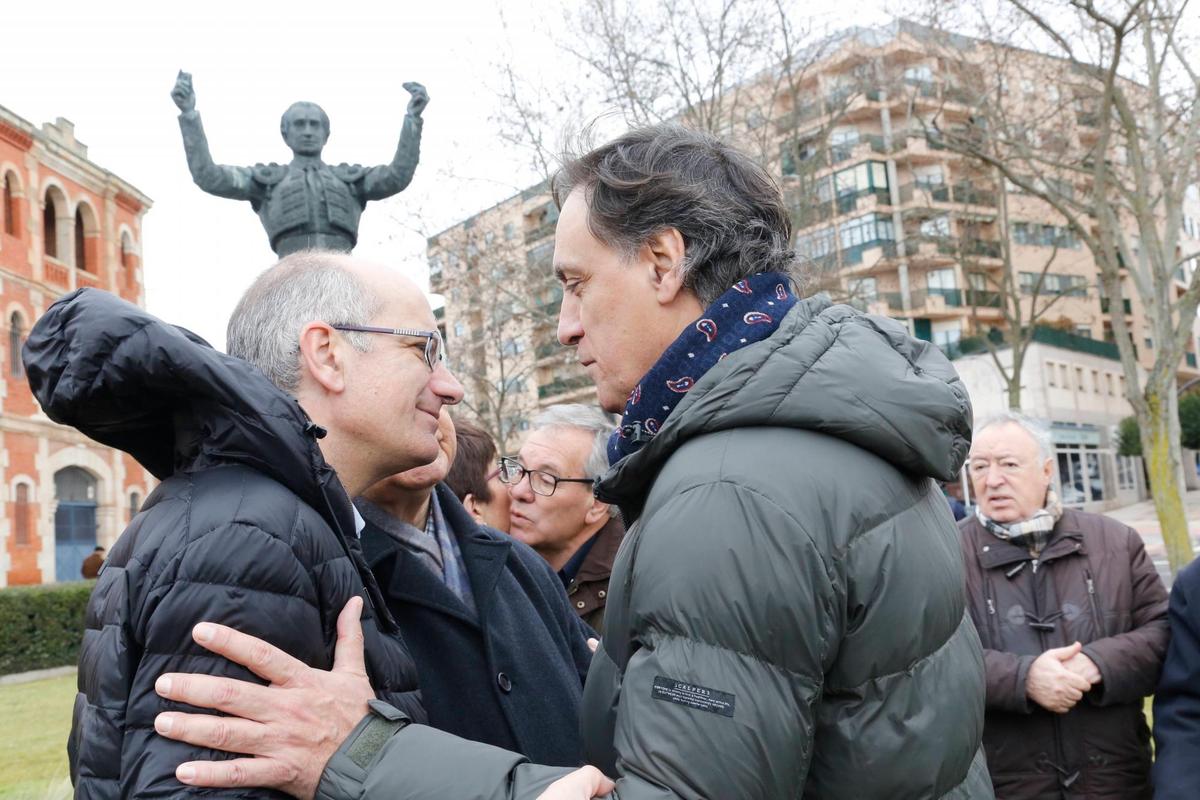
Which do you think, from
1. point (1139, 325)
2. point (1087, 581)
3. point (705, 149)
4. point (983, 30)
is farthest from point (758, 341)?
point (1139, 325)

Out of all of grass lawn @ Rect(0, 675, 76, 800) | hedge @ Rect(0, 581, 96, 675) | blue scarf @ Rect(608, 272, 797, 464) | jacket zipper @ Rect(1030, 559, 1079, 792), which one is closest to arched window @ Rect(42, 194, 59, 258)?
hedge @ Rect(0, 581, 96, 675)

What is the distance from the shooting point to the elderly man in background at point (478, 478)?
475cm

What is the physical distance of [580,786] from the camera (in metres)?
1.55

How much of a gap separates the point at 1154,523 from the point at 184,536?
117ft

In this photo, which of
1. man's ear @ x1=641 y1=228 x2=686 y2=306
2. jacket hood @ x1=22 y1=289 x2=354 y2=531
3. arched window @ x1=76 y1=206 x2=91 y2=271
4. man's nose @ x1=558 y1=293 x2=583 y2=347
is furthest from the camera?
arched window @ x1=76 y1=206 x2=91 y2=271

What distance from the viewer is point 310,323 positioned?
94.5 inches

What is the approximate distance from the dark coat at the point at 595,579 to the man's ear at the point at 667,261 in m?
2.66

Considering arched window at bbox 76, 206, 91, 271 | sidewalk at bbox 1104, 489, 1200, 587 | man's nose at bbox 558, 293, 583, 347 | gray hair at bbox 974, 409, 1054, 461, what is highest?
arched window at bbox 76, 206, 91, 271

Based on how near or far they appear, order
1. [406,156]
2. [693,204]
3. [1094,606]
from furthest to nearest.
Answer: [406,156]
[1094,606]
[693,204]

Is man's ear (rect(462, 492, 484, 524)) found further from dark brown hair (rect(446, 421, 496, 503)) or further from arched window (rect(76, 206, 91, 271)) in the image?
arched window (rect(76, 206, 91, 271))

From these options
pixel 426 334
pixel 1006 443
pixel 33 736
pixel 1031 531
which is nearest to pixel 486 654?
pixel 426 334

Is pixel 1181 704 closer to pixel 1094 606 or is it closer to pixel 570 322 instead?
pixel 1094 606

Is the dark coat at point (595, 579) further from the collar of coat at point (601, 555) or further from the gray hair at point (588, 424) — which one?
the gray hair at point (588, 424)

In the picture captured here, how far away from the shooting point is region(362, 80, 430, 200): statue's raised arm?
7173mm
